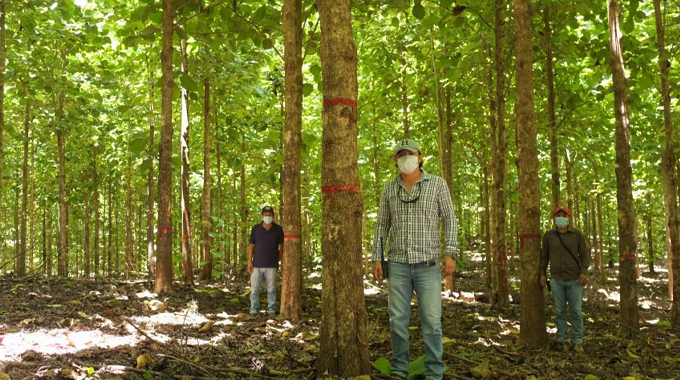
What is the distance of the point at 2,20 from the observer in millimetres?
9664

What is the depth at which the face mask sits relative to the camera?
4.82 metres

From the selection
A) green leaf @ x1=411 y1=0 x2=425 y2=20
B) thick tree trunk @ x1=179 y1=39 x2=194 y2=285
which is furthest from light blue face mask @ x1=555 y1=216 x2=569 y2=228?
thick tree trunk @ x1=179 y1=39 x2=194 y2=285

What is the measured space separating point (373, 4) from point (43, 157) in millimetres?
15660

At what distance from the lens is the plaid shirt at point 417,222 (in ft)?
15.5

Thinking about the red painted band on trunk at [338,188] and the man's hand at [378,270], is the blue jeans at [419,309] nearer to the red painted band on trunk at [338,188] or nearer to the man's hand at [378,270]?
the man's hand at [378,270]

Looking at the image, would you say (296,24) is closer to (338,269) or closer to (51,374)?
(338,269)

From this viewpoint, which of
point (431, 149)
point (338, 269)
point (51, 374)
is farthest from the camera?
point (431, 149)

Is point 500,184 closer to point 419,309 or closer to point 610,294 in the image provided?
point 419,309

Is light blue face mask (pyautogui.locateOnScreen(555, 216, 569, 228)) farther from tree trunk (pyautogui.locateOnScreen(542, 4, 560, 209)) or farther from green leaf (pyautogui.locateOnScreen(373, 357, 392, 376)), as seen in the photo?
green leaf (pyautogui.locateOnScreen(373, 357, 392, 376))

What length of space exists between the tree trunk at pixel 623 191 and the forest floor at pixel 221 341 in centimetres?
43

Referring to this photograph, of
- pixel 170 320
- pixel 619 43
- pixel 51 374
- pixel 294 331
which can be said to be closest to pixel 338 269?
pixel 51 374

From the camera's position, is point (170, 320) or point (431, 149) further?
point (431, 149)

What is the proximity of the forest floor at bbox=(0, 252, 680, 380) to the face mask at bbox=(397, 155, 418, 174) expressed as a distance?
1757mm

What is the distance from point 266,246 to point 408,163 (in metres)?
4.50
